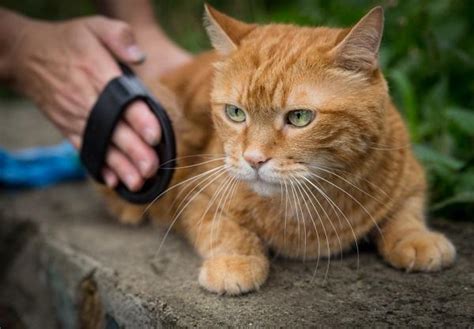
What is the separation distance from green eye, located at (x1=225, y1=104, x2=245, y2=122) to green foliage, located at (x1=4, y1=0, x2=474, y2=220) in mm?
805

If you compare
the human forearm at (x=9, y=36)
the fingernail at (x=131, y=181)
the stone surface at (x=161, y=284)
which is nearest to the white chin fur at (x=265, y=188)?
the stone surface at (x=161, y=284)

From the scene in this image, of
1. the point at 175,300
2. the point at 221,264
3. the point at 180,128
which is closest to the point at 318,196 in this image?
the point at 221,264

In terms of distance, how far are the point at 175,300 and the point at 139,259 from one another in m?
0.40

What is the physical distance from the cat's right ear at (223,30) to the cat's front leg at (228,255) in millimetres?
518

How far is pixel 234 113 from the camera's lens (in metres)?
1.78

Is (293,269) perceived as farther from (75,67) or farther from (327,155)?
(75,67)

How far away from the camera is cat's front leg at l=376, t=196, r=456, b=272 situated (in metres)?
1.76

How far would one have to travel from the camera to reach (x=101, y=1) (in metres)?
2.96

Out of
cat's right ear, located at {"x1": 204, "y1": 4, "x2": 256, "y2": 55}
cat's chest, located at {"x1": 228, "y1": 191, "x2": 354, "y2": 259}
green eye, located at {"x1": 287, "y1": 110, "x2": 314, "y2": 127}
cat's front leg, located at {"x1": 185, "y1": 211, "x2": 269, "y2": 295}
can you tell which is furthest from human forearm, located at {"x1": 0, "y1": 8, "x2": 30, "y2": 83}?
green eye, located at {"x1": 287, "y1": 110, "x2": 314, "y2": 127}

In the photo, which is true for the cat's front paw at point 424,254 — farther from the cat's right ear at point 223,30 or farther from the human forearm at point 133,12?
the human forearm at point 133,12

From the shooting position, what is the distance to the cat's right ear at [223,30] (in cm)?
183

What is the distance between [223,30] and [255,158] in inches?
17.8

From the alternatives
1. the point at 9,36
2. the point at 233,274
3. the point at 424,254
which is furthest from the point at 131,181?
the point at 424,254

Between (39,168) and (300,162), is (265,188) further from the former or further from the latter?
(39,168)
